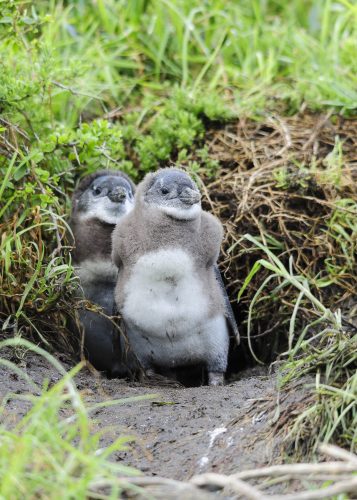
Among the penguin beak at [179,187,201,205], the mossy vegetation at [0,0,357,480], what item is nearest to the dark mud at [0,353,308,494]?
the mossy vegetation at [0,0,357,480]

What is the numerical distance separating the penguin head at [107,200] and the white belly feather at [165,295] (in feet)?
2.37

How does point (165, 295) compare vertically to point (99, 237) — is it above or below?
above

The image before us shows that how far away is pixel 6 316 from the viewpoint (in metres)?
5.35

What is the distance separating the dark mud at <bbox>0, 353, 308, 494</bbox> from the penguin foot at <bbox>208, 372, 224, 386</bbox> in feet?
1.26

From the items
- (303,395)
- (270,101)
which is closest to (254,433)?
(303,395)

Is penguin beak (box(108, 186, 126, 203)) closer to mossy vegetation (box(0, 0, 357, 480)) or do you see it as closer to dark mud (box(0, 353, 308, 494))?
mossy vegetation (box(0, 0, 357, 480))

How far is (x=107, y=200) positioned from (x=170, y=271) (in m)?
0.95

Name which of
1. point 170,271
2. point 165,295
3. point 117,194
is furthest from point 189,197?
point 117,194

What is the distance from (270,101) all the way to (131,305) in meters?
2.45

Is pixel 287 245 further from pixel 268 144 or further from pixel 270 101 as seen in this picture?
pixel 270 101

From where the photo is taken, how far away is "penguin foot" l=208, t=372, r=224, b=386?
5492mm

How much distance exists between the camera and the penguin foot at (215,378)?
549 cm

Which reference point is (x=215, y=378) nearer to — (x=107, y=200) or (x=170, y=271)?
(x=170, y=271)

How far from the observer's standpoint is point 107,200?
5.73 meters
